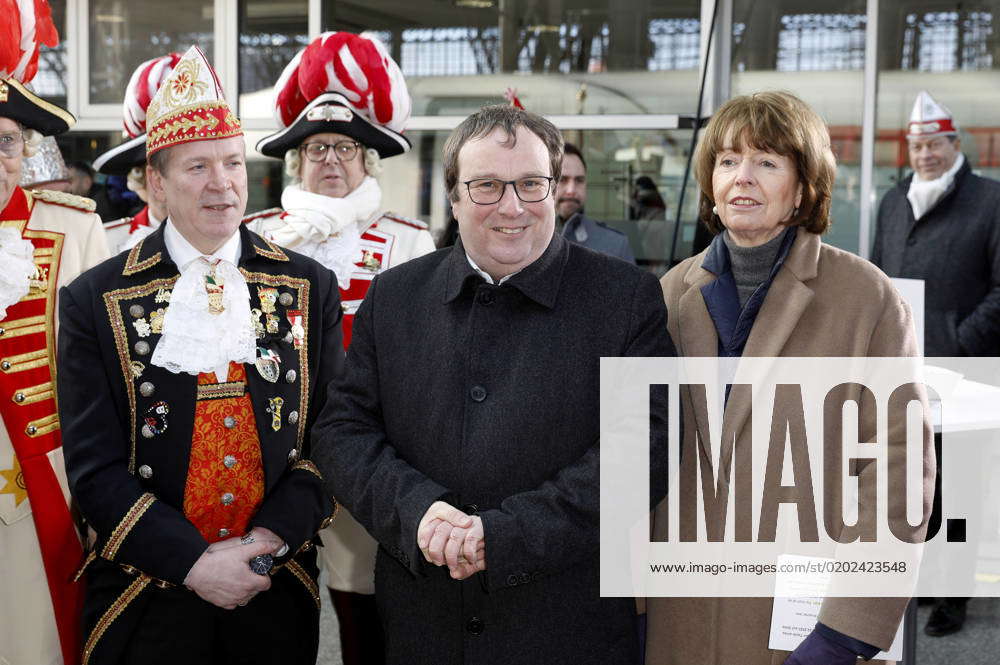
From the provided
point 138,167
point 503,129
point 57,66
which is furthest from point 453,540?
point 57,66

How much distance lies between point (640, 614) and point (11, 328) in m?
1.34

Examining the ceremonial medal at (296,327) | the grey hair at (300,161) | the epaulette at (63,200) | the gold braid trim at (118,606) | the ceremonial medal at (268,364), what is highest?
the grey hair at (300,161)

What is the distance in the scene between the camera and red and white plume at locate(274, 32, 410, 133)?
2.92 meters

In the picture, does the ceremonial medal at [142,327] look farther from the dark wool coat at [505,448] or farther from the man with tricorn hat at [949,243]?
the man with tricorn hat at [949,243]

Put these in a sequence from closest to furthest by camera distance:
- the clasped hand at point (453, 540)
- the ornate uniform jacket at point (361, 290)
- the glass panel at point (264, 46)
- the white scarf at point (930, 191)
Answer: the clasped hand at point (453, 540)
the ornate uniform jacket at point (361, 290)
the white scarf at point (930, 191)
the glass panel at point (264, 46)

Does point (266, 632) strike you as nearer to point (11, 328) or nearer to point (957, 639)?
point (11, 328)

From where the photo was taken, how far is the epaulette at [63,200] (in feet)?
7.31

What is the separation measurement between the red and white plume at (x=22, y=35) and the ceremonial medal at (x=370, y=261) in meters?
0.95

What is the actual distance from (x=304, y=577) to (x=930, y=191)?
3.41 meters

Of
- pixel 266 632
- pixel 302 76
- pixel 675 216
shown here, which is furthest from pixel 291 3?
pixel 266 632

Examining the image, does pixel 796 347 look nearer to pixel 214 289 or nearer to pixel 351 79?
pixel 214 289

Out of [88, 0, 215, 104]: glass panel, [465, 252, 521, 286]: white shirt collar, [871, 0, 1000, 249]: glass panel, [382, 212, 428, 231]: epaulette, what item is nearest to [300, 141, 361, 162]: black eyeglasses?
[382, 212, 428, 231]: epaulette

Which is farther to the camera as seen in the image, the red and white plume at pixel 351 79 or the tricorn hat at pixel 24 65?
the red and white plume at pixel 351 79

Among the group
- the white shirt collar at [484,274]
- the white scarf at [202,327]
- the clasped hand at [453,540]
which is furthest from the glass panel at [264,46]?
the clasped hand at [453,540]
